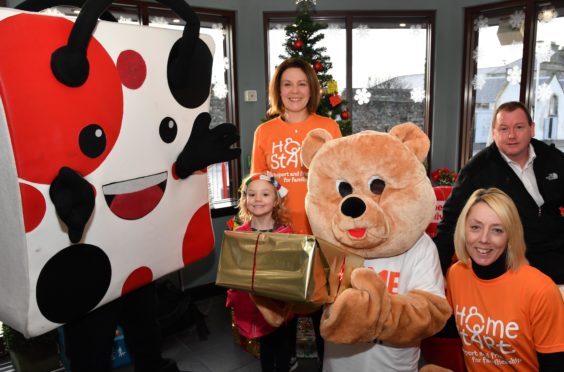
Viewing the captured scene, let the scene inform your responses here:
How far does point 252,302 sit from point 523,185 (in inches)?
57.1

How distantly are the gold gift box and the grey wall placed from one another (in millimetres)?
2460

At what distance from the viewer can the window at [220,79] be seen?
3.53 metres

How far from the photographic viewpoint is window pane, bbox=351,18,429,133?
13.6 ft

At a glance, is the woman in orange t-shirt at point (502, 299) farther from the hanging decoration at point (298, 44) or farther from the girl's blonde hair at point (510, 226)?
the hanging decoration at point (298, 44)

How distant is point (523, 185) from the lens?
2.14m

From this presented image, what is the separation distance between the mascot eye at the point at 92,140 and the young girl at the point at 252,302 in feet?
3.19

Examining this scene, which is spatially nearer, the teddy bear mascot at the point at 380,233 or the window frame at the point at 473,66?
the teddy bear mascot at the point at 380,233

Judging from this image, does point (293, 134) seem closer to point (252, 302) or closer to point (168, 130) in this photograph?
point (252, 302)

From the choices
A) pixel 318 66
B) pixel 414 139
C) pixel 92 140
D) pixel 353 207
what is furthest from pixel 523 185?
pixel 92 140

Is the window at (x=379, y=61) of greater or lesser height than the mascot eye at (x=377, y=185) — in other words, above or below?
above

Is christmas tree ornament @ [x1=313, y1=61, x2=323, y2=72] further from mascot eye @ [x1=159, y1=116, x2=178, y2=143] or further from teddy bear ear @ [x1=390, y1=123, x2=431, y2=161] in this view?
mascot eye @ [x1=159, y1=116, x2=178, y2=143]

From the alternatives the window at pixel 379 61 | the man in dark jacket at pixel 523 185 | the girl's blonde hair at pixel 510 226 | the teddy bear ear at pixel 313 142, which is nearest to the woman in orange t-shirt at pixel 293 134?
the teddy bear ear at pixel 313 142

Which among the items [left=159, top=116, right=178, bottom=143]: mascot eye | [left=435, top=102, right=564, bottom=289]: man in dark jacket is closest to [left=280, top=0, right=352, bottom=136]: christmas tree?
[left=435, top=102, right=564, bottom=289]: man in dark jacket

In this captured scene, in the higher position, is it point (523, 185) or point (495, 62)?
point (495, 62)
